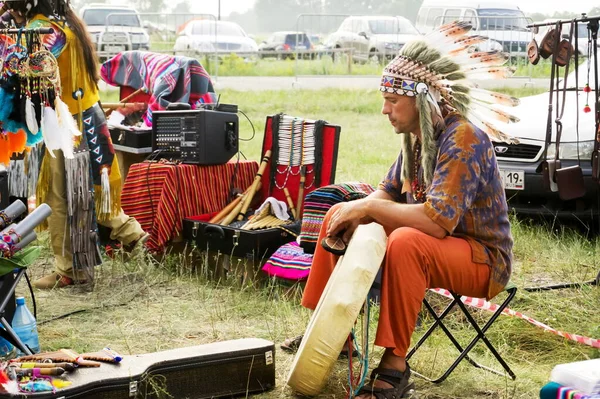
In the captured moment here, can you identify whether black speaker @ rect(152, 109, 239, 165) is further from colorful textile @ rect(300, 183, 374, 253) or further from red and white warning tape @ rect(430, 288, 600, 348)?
red and white warning tape @ rect(430, 288, 600, 348)

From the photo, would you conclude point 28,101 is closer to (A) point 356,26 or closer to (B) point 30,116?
(B) point 30,116

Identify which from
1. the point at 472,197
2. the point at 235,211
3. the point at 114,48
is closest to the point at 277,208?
the point at 235,211

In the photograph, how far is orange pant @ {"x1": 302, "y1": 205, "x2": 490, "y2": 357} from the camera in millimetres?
3377

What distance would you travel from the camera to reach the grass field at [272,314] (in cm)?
399

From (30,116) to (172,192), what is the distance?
1.80 m

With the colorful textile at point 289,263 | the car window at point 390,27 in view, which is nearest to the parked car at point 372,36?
the car window at point 390,27

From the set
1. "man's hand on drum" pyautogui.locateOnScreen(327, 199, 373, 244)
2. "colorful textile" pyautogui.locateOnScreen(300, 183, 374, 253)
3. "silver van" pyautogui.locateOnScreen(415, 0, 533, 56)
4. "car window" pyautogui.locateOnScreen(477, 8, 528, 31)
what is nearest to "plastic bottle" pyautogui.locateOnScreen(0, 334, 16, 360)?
"man's hand on drum" pyautogui.locateOnScreen(327, 199, 373, 244)

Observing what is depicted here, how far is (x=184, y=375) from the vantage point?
11.5 feet

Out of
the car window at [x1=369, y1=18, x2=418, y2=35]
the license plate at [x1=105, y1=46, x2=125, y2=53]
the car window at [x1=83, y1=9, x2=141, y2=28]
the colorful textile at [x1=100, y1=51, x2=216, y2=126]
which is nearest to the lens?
the colorful textile at [x1=100, y1=51, x2=216, y2=126]

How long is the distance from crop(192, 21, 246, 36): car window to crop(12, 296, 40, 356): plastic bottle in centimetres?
1952

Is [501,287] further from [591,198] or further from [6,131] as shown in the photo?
[591,198]

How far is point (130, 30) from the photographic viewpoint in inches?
816

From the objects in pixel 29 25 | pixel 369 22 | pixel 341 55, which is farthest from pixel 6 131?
pixel 369 22

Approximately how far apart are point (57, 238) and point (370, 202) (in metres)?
2.49
